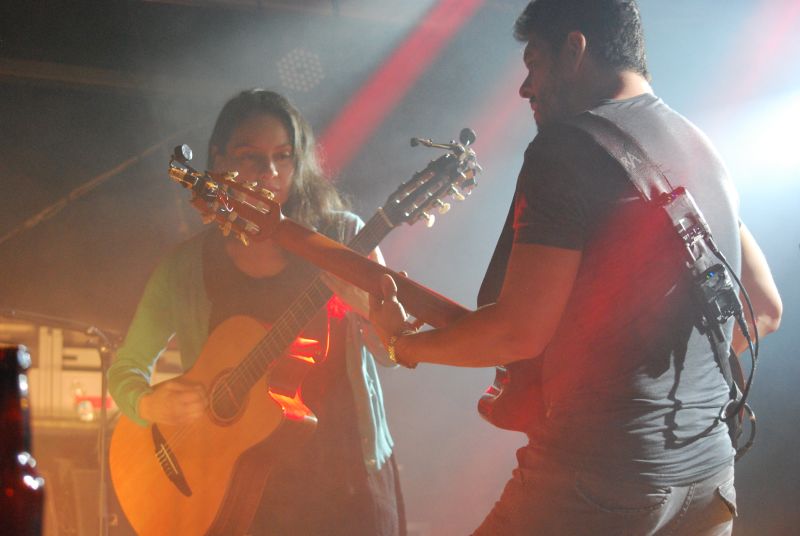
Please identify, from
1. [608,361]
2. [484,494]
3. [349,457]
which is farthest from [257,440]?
[484,494]

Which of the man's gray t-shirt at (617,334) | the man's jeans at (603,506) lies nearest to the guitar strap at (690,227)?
the man's gray t-shirt at (617,334)

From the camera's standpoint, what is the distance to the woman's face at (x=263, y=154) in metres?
3.23

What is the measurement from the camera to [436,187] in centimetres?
284

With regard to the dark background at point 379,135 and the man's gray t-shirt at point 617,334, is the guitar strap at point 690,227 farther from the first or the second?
the dark background at point 379,135

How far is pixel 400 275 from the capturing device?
221 cm

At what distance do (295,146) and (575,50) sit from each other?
1626 millimetres

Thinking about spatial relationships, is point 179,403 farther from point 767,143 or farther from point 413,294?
point 767,143

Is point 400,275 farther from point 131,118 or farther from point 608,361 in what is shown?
point 131,118

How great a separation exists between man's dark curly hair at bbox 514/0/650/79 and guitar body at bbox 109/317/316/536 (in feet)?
4.70

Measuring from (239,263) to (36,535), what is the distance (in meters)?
2.33

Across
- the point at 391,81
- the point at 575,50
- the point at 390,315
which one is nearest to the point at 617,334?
the point at 390,315

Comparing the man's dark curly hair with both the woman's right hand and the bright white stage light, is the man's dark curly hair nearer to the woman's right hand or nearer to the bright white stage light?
the woman's right hand

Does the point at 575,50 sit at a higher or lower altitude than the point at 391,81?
lower

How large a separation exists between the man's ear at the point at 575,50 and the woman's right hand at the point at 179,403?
186cm
